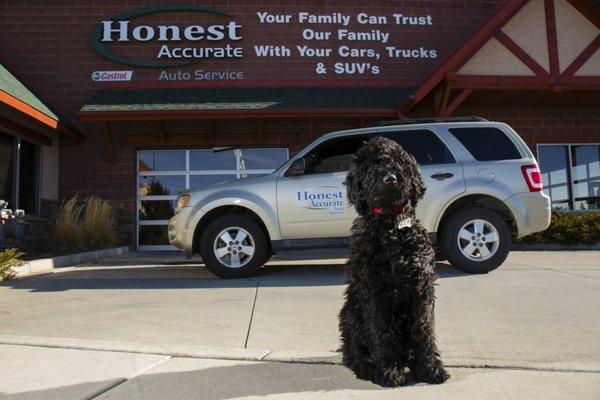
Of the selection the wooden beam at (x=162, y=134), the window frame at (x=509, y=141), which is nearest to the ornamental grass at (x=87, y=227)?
the wooden beam at (x=162, y=134)

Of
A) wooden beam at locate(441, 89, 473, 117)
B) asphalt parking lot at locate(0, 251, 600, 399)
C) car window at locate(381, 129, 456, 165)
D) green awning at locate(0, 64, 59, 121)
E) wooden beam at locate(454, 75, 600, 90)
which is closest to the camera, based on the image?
asphalt parking lot at locate(0, 251, 600, 399)

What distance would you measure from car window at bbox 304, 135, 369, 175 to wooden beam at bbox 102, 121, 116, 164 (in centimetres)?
692

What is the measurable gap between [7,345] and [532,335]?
4060 millimetres

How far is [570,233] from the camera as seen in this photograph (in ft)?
35.5

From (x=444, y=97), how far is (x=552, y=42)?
10.0 feet

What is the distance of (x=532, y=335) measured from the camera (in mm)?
4016

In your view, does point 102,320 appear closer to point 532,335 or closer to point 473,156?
point 532,335

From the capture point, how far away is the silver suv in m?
6.96

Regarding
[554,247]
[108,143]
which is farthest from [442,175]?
[108,143]

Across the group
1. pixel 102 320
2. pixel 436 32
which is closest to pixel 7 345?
pixel 102 320

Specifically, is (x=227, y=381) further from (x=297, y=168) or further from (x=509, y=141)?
(x=509, y=141)

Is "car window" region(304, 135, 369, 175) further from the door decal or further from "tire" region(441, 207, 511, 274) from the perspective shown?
"tire" region(441, 207, 511, 274)

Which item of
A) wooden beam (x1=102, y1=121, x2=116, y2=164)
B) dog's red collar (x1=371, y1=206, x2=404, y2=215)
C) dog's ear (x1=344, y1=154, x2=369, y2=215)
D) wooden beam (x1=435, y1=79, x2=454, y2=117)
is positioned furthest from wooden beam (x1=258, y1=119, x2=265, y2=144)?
dog's red collar (x1=371, y1=206, x2=404, y2=215)

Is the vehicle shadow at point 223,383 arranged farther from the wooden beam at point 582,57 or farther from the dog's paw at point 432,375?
the wooden beam at point 582,57
